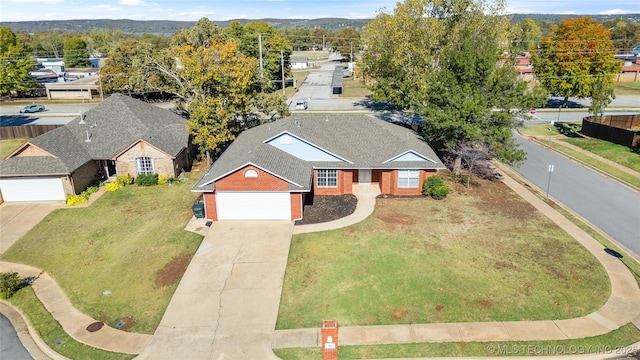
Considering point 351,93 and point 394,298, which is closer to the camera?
point 394,298

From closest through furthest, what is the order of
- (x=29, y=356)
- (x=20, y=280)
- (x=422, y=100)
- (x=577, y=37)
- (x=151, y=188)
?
(x=29, y=356)
(x=20, y=280)
(x=151, y=188)
(x=422, y=100)
(x=577, y=37)

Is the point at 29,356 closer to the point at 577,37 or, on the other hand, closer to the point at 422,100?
the point at 422,100

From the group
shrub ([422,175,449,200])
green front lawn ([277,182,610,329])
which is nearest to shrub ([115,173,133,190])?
green front lawn ([277,182,610,329])

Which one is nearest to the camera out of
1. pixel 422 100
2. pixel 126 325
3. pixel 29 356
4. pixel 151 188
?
pixel 29 356

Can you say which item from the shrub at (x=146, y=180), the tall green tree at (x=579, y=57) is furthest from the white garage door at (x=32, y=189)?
the tall green tree at (x=579, y=57)

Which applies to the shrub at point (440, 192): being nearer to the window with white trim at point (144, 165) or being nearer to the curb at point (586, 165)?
the curb at point (586, 165)

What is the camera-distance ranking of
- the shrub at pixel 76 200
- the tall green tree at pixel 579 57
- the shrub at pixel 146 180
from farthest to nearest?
the tall green tree at pixel 579 57, the shrub at pixel 146 180, the shrub at pixel 76 200

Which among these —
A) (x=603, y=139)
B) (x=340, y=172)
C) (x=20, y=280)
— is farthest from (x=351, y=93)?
(x=20, y=280)

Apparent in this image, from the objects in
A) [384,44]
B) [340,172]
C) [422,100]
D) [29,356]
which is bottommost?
[29,356]
